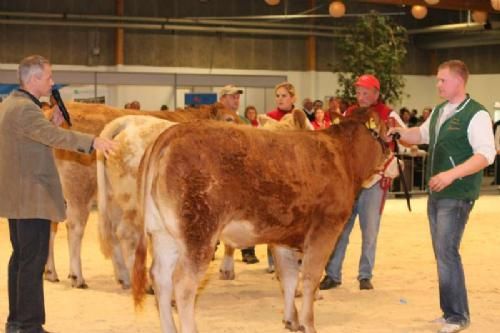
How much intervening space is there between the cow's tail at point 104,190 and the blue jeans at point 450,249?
2916mm

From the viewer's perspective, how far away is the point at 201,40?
88.1ft

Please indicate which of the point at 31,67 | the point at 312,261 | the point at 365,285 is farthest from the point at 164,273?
the point at 365,285

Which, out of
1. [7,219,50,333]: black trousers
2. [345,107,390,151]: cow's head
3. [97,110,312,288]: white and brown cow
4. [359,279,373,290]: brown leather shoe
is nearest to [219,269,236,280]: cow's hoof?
[97,110,312,288]: white and brown cow

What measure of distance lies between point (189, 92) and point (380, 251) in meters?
10.9

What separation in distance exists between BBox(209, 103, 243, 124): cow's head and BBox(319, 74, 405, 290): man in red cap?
49.0 inches

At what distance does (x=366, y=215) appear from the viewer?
8.16 meters

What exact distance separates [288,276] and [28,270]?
6.41 ft

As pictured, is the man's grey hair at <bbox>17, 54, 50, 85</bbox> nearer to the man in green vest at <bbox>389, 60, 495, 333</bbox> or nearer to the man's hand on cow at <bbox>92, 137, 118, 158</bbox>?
the man's hand on cow at <bbox>92, 137, 118, 158</bbox>

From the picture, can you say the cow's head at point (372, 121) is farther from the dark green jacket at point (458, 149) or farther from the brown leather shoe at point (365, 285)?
the brown leather shoe at point (365, 285)

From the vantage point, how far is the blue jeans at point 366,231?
8141mm

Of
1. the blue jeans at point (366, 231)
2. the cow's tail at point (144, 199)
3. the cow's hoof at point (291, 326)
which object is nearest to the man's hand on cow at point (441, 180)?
the cow's hoof at point (291, 326)

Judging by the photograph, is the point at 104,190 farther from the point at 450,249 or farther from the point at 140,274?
the point at 450,249

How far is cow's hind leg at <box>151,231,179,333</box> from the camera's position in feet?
19.2

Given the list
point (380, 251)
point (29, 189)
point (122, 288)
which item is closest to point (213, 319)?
point (122, 288)
